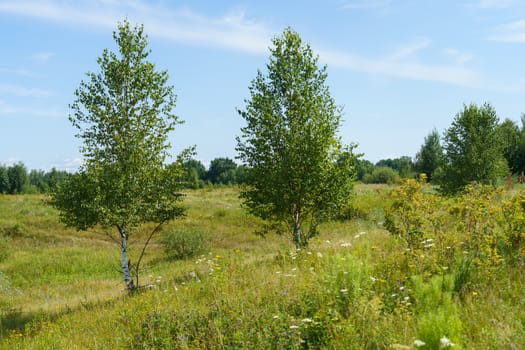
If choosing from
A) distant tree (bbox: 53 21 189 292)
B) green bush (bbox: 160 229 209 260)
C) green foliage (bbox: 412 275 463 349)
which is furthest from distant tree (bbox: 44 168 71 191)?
green foliage (bbox: 412 275 463 349)

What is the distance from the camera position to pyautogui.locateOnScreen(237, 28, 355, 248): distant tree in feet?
44.8

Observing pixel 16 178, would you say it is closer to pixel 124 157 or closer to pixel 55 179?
pixel 55 179

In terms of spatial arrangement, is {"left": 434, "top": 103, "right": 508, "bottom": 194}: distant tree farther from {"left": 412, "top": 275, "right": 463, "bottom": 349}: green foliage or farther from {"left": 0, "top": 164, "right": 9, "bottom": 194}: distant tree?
{"left": 0, "top": 164, "right": 9, "bottom": 194}: distant tree

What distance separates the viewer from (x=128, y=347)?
6445 millimetres

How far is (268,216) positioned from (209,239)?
1318 cm

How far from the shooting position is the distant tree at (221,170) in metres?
118

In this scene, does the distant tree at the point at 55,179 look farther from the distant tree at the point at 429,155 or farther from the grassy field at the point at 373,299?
the distant tree at the point at 429,155

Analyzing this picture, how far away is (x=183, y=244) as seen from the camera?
2509 cm

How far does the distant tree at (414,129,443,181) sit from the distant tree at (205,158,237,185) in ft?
214

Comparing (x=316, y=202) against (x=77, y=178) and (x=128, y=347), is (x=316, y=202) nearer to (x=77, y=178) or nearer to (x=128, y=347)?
(x=77, y=178)

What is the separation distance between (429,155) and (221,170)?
7468 centimetres

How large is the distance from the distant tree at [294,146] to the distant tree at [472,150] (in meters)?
13.5

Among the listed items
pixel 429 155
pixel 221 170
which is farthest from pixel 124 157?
pixel 221 170

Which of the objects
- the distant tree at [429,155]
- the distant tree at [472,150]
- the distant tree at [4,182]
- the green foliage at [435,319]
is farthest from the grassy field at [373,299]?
the distant tree at [4,182]
